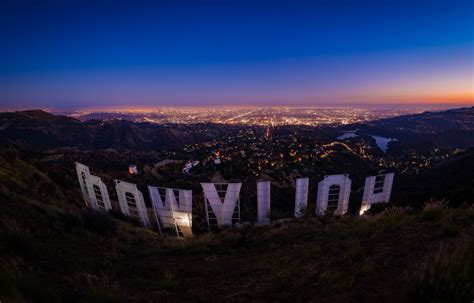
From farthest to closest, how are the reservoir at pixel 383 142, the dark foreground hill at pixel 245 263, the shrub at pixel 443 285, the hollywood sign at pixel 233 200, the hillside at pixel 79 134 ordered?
the hillside at pixel 79 134 → the reservoir at pixel 383 142 → the hollywood sign at pixel 233 200 → the dark foreground hill at pixel 245 263 → the shrub at pixel 443 285

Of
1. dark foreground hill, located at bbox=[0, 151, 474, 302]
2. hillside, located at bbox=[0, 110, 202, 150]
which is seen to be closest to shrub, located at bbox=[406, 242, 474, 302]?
dark foreground hill, located at bbox=[0, 151, 474, 302]

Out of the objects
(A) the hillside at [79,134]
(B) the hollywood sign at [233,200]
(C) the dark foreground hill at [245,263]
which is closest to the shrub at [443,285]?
(C) the dark foreground hill at [245,263]

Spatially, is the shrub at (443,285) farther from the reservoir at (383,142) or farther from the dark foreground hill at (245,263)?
the reservoir at (383,142)

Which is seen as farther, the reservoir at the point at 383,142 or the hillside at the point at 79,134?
the hillside at the point at 79,134

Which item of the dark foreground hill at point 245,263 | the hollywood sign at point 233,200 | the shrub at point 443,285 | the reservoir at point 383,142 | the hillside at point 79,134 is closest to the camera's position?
the shrub at point 443,285

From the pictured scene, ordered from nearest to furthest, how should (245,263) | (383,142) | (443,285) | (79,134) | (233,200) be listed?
1. (443,285)
2. (245,263)
3. (233,200)
4. (383,142)
5. (79,134)

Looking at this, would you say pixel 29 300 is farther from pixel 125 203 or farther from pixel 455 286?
pixel 125 203

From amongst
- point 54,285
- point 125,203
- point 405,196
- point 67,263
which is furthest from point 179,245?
point 405,196

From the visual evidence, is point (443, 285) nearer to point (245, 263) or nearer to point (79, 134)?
point (245, 263)

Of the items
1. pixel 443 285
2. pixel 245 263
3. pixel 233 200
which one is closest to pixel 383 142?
pixel 233 200

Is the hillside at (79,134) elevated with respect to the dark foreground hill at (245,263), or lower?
lower
